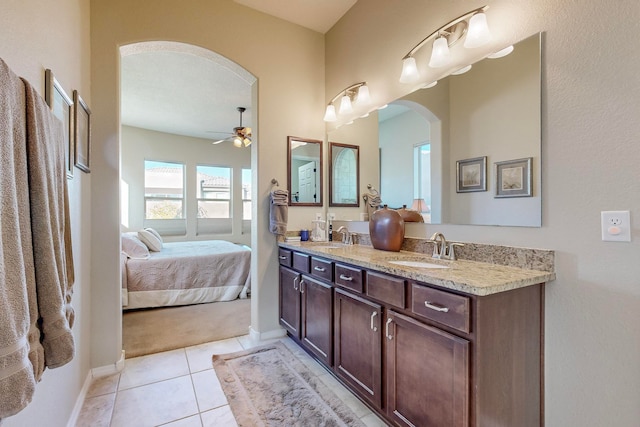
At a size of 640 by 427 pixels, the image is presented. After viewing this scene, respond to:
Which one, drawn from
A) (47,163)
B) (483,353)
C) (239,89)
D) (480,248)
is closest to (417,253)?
(480,248)

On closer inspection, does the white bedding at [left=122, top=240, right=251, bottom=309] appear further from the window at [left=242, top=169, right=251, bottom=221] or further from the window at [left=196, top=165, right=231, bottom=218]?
the window at [left=242, top=169, right=251, bottom=221]

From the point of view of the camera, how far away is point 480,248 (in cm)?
162

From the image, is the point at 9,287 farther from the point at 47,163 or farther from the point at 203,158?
the point at 203,158

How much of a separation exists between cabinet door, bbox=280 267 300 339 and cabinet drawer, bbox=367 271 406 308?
35.5 inches

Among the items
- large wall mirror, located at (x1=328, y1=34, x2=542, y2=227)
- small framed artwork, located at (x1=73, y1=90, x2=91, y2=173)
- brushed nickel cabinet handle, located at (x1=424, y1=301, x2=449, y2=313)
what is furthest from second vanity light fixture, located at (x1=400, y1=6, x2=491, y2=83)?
small framed artwork, located at (x1=73, y1=90, x2=91, y2=173)

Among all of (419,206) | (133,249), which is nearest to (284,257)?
(419,206)

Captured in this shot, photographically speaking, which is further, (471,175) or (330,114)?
(330,114)

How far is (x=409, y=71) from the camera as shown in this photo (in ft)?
6.38

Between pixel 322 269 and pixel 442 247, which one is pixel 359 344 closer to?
pixel 322 269

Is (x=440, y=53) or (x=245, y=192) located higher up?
(x=440, y=53)

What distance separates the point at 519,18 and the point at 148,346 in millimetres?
3459

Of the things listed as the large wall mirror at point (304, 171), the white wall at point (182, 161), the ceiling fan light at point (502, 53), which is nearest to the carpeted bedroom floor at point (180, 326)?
the large wall mirror at point (304, 171)

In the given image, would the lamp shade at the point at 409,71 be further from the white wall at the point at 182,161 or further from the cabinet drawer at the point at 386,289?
the white wall at the point at 182,161

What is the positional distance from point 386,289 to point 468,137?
3.32 feet
